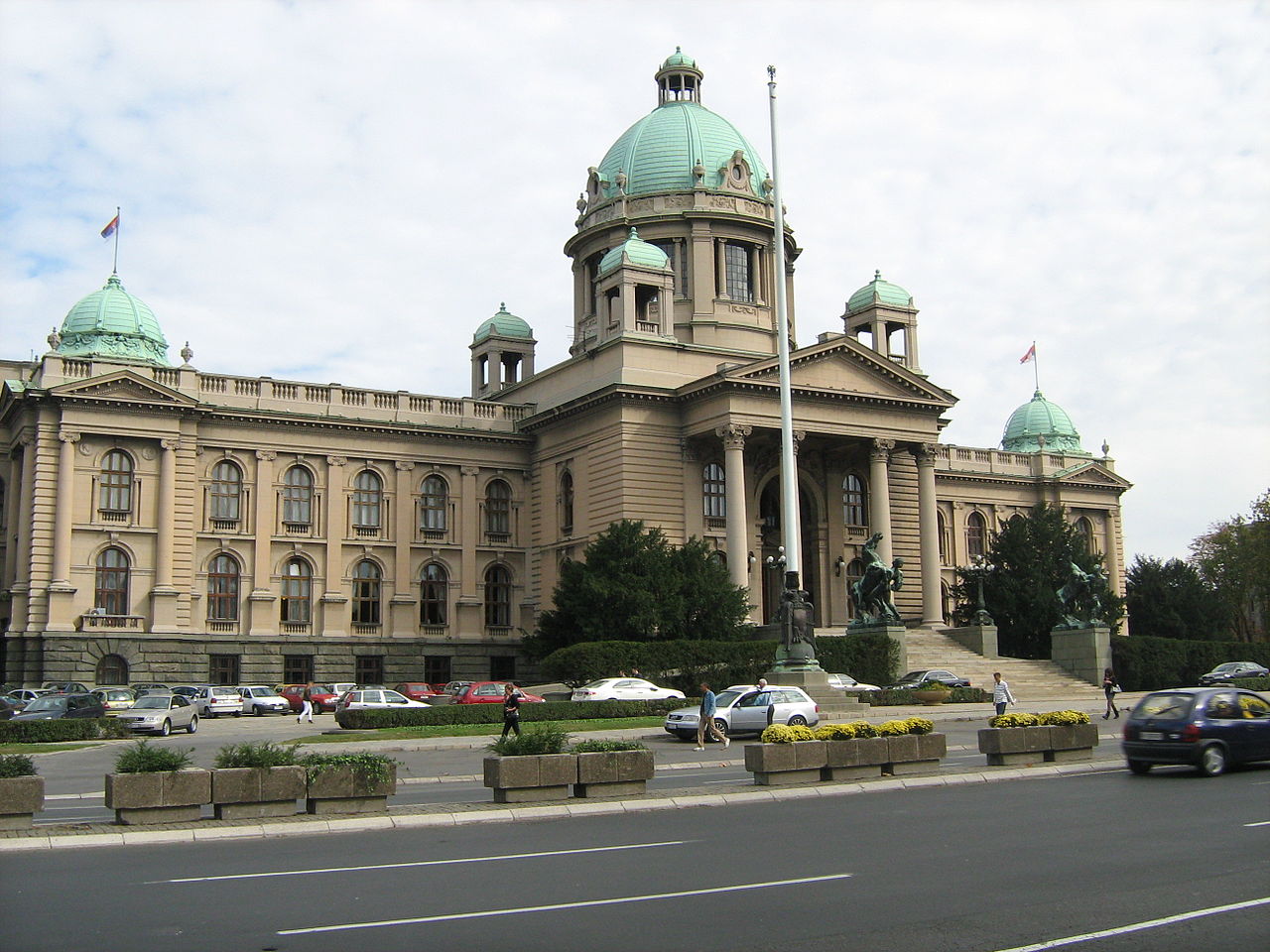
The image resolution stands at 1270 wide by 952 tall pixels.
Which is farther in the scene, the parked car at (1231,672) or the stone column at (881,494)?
the stone column at (881,494)

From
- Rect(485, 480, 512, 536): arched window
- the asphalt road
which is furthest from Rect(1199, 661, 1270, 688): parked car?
the asphalt road

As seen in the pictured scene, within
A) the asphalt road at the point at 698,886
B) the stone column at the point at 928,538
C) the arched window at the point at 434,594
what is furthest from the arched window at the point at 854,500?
the asphalt road at the point at 698,886

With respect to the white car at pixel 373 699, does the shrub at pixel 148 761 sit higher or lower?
lower

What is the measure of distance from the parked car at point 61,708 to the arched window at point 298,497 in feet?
75.5

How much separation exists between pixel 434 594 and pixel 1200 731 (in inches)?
2034

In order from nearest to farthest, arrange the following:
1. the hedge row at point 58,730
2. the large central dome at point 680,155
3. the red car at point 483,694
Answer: the hedge row at point 58,730
the red car at point 483,694
the large central dome at point 680,155

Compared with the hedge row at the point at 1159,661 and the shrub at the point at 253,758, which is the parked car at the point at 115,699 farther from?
the hedge row at the point at 1159,661

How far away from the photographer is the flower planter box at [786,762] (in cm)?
2477

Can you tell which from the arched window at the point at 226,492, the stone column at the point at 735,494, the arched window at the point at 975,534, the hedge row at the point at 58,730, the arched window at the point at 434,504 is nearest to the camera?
the hedge row at the point at 58,730

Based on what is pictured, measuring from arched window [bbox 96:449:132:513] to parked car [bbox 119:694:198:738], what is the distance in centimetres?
1893

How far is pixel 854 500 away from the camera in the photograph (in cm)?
7438

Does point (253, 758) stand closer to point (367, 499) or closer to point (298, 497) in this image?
point (298, 497)

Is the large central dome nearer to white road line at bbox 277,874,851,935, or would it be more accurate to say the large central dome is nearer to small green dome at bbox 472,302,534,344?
small green dome at bbox 472,302,534,344

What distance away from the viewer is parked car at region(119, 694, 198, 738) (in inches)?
1758
